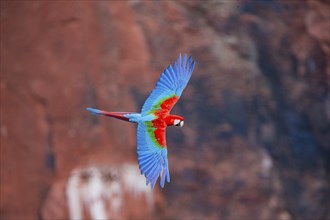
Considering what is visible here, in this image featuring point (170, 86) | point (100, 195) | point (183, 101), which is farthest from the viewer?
point (183, 101)

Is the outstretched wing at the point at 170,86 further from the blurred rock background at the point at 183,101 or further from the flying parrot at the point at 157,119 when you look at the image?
the blurred rock background at the point at 183,101

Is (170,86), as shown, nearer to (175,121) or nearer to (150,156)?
(175,121)

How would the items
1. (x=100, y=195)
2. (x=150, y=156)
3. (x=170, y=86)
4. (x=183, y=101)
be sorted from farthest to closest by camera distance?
(x=183, y=101), (x=100, y=195), (x=170, y=86), (x=150, y=156)

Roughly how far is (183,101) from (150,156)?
1303mm

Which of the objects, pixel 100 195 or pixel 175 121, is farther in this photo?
pixel 100 195

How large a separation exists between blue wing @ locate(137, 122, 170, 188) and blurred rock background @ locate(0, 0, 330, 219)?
1.16 m

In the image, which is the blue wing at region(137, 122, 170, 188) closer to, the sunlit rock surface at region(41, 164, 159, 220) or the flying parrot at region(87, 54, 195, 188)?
the flying parrot at region(87, 54, 195, 188)

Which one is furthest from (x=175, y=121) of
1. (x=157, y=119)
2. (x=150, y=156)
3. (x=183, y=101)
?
(x=183, y=101)

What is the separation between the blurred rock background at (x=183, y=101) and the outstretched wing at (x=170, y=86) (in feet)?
3.49

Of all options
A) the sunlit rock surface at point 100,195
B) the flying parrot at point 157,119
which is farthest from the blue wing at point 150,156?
the sunlit rock surface at point 100,195

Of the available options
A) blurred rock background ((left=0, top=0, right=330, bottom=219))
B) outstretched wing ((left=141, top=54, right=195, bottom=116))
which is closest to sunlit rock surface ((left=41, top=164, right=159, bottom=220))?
blurred rock background ((left=0, top=0, right=330, bottom=219))

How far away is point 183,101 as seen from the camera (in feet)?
14.3

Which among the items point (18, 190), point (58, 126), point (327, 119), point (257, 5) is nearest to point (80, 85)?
point (58, 126)

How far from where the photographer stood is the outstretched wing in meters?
3.20
